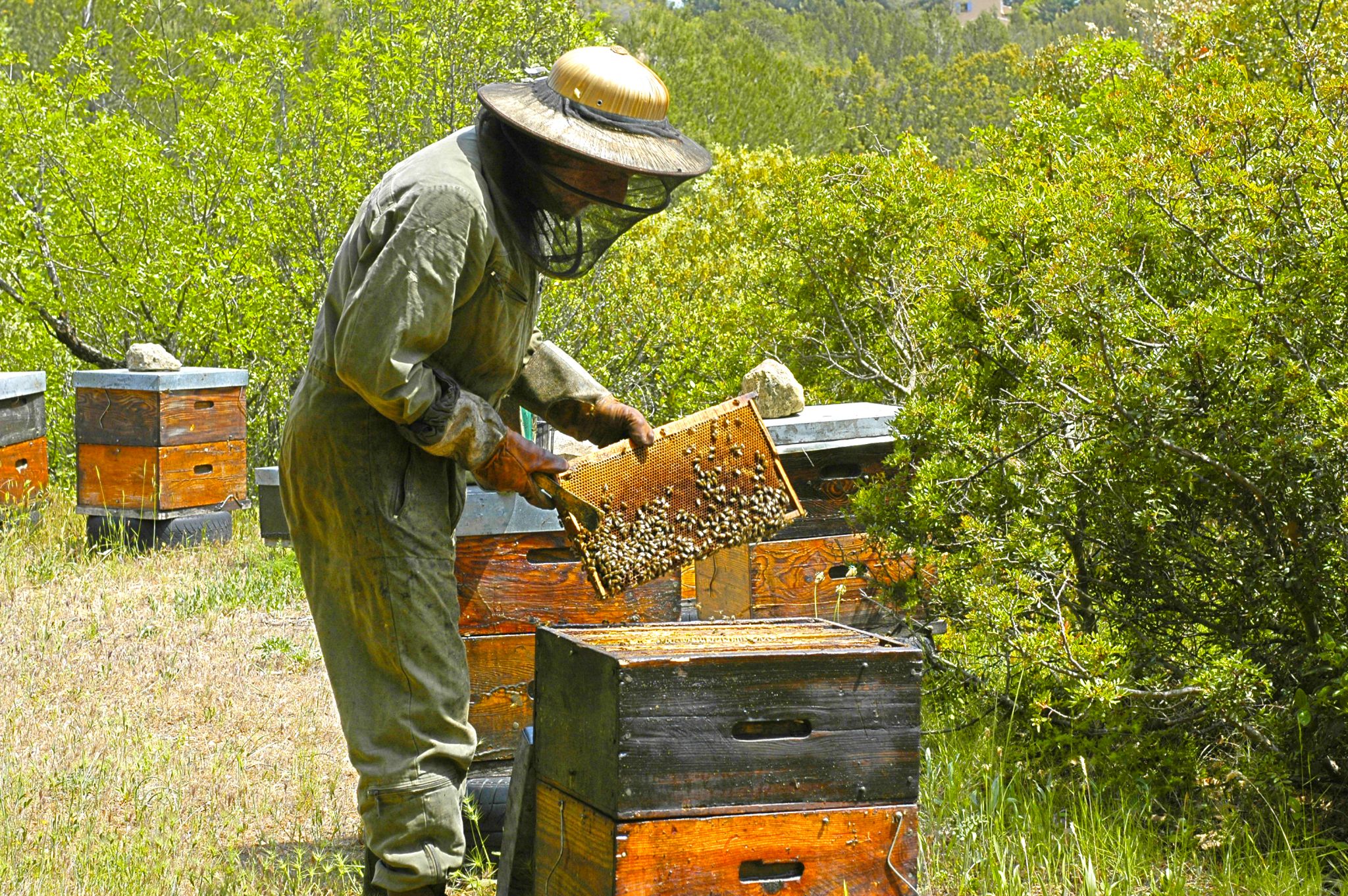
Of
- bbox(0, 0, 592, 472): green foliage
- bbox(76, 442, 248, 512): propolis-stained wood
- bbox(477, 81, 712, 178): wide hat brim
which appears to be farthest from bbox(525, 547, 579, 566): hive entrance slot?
bbox(0, 0, 592, 472): green foliage

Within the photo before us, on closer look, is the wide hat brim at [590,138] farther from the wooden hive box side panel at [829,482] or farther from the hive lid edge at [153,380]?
the hive lid edge at [153,380]

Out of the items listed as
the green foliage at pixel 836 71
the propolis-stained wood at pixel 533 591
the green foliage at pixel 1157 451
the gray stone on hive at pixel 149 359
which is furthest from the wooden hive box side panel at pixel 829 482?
the gray stone on hive at pixel 149 359

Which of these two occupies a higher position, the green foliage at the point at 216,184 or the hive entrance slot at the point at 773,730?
the green foliage at the point at 216,184

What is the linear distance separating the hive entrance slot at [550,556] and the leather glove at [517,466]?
760mm

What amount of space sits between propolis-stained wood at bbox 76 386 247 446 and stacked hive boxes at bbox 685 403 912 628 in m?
4.08

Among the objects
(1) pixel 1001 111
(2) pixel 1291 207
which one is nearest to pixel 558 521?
(2) pixel 1291 207

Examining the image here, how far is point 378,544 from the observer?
271cm

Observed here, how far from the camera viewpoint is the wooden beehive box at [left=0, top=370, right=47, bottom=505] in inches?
286

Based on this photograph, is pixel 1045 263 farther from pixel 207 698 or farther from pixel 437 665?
pixel 207 698

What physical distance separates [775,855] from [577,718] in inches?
19.2

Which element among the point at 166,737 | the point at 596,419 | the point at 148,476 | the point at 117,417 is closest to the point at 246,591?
the point at 148,476

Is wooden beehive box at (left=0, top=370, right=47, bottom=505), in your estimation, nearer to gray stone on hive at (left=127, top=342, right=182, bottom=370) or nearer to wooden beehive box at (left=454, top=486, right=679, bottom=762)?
gray stone on hive at (left=127, top=342, right=182, bottom=370)

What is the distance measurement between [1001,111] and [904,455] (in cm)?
4360

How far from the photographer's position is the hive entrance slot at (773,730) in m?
2.57
